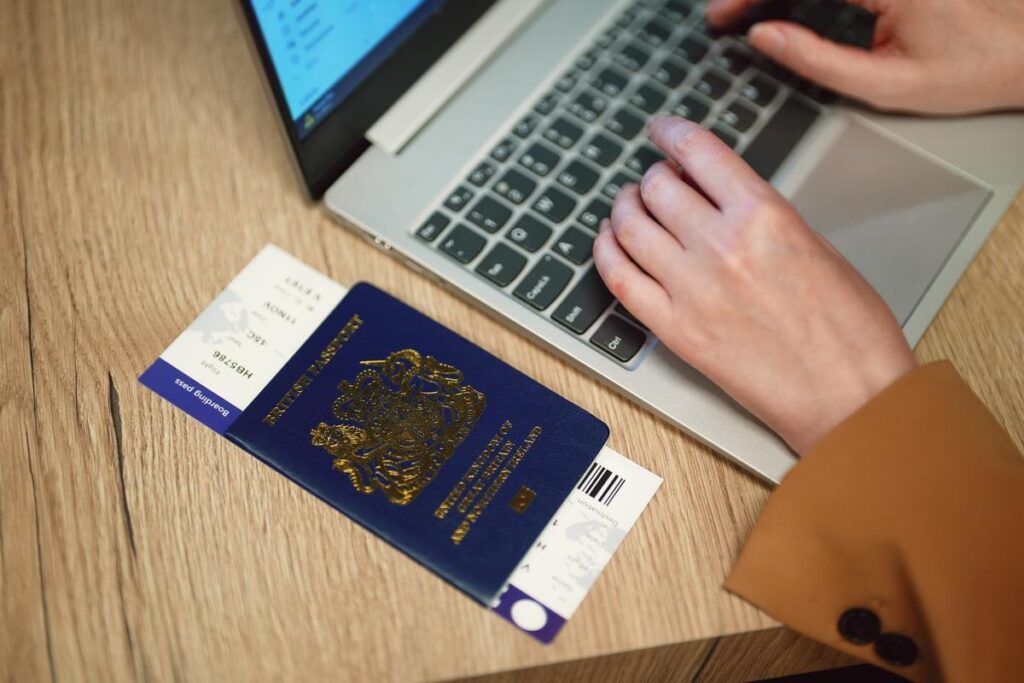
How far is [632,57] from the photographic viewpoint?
696 millimetres

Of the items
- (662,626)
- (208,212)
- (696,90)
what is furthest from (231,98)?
(662,626)

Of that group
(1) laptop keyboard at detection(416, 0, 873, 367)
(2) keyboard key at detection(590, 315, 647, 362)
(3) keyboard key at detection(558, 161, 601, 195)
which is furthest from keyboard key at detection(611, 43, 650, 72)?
(2) keyboard key at detection(590, 315, 647, 362)

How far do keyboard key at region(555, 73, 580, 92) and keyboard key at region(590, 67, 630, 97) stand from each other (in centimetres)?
1

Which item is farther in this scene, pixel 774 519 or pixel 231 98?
pixel 231 98

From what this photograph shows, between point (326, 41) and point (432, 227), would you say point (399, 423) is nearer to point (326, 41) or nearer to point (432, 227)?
point (432, 227)

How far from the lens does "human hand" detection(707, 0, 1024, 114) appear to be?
Answer: 67cm

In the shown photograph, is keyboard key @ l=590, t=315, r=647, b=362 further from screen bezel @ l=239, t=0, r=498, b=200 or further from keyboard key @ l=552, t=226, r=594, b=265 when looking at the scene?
screen bezel @ l=239, t=0, r=498, b=200

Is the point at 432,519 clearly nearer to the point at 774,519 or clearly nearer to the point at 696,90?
the point at 774,519

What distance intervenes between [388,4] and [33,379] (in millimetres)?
326

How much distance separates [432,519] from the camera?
20.6 inches

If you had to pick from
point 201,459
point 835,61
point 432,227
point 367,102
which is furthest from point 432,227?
point 835,61

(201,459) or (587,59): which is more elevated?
(587,59)

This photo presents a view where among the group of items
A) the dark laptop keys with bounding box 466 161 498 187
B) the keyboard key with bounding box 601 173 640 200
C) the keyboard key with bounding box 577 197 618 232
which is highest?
the dark laptop keys with bounding box 466 161 498 187

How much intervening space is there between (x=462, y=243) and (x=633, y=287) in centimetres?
12
